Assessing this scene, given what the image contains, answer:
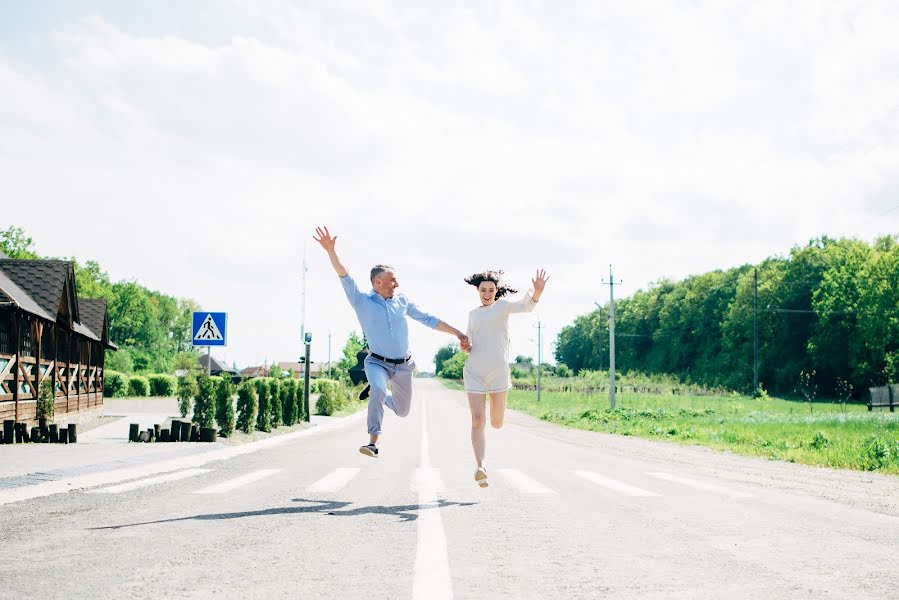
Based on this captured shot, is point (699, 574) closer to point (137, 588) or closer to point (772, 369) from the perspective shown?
point (137, 588)

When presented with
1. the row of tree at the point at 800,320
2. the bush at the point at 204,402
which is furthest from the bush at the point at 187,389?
the row of tree at the point at 800,320

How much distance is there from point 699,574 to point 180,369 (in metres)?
110

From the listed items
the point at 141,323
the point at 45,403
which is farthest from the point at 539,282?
the point at 141,323

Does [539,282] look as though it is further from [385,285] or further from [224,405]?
[224,405]

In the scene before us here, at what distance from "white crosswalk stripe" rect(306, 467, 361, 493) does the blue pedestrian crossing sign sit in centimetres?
635

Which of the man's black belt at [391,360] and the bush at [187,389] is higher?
the man's black belt at [391,360]

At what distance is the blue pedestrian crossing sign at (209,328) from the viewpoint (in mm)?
16094

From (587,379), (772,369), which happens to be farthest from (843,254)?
(587,379)

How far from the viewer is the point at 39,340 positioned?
2219 cm

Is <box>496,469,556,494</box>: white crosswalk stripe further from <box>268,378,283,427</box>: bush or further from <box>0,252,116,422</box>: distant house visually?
<box>0,252,116,422</box>: distant house

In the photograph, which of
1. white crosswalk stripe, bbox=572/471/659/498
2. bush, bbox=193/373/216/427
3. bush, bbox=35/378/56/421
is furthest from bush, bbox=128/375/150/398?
white crosswalk stripe, bbox=572/471/659/498

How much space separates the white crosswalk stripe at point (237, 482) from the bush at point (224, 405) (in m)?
7.41

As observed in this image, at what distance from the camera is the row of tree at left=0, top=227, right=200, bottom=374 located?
89562mm

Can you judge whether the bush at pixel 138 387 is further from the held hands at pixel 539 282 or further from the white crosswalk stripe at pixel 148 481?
the held hands at pixel 539 282
